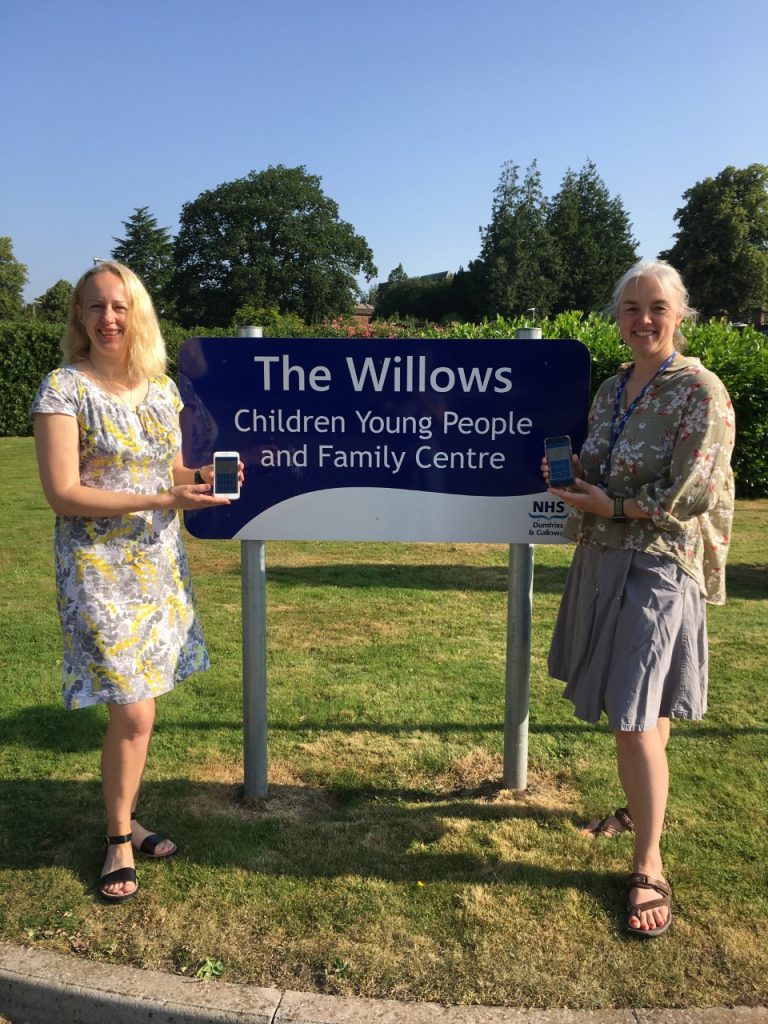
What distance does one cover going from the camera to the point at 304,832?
293 centimetres

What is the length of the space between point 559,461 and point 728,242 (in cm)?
5052

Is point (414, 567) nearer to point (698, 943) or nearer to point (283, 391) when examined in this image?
point (283, 391)

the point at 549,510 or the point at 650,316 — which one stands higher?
the point at 650,316

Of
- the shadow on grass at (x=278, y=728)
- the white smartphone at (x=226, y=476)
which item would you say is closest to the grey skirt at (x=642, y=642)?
the white smartphone at (x=226, y=476)

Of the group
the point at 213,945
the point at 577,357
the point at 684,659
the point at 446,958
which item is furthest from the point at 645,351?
the point at 213,945

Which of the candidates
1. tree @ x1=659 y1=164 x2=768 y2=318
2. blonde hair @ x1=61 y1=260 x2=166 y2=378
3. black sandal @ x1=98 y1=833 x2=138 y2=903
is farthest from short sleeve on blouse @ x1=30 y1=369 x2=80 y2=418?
tree @ x1=659 y1=164 x2=768 y2=318

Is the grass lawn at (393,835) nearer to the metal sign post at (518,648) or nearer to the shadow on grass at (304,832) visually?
the shadow on grass at (304,832)

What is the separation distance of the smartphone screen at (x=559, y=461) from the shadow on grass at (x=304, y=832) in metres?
1.30

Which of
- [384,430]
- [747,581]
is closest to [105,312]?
[384,430]

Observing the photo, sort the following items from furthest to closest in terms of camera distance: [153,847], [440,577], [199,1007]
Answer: [440,577] < [153,847] < [199,1007]

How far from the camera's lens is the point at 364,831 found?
2.94 metres

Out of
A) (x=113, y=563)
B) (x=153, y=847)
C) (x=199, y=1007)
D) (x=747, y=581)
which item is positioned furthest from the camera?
(x=747, y=581)

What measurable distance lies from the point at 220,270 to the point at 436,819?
222 feet

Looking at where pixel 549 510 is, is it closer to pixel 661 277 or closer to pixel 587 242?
pixel 661 277
